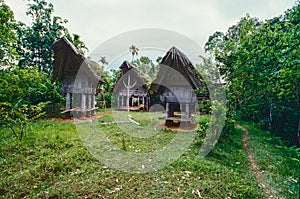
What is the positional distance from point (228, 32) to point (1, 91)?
1944 cm

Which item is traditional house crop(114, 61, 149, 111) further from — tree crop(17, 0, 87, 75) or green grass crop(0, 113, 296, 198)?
green grass crop(0, 113, 296, 198)

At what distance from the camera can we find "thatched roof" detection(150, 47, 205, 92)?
8.59m

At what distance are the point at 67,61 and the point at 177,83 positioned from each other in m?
7.70

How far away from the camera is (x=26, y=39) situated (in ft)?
57.6

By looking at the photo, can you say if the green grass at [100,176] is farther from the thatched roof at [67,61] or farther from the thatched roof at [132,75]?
the thatched roof at [132,75]

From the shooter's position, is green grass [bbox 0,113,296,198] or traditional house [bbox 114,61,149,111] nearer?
green grass [bbox 0,113,296,198]

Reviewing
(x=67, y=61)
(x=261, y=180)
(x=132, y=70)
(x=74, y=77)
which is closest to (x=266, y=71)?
(x=261, y=180)

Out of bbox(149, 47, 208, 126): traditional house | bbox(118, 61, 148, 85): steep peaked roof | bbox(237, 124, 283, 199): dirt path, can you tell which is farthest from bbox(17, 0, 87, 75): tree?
bbox(237, 124, 283, 199): dirt path

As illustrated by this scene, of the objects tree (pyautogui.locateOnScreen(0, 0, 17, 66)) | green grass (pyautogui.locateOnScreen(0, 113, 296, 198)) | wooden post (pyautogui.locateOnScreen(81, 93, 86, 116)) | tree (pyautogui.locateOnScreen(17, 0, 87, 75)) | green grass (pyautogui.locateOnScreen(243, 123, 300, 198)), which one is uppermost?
tree (pyautogui.locateOnScreen(17, 0, 87, 75))

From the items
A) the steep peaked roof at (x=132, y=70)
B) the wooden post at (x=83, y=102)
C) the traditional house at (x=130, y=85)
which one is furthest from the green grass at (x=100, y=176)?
the steep peaked roof at (x=132, y=70)

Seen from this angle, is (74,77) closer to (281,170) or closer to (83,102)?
(83,102)

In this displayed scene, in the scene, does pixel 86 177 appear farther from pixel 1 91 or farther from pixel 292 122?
pixel 292 122

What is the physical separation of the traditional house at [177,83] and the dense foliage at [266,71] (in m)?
1.76

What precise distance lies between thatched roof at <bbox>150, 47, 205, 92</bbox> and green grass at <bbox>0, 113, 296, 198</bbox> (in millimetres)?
4049
